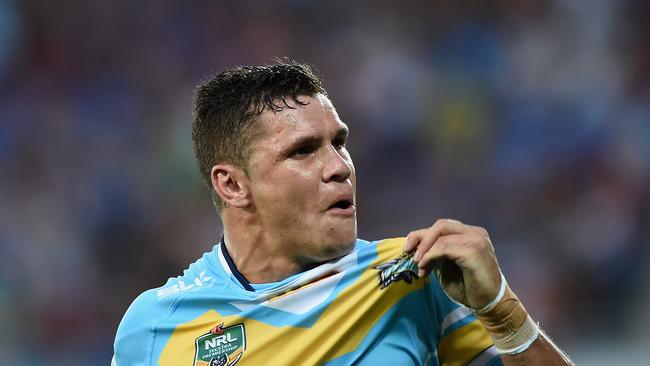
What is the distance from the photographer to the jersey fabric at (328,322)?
2875mm

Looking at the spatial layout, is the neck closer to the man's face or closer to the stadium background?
the man's face

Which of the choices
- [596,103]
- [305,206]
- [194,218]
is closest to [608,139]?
[596,103]

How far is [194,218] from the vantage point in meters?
8.61

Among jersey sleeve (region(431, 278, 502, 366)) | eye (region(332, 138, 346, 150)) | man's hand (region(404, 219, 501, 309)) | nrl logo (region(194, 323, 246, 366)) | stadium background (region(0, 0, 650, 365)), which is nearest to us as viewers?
man's hand (region(404, 219, 501, 309))

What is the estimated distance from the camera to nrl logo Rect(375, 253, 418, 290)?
2.88m

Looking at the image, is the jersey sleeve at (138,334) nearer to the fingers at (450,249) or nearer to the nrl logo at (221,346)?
the nrl logo at (221,346)

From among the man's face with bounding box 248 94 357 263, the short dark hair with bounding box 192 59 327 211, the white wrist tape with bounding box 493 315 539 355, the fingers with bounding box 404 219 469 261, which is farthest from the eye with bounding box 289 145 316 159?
the white wrist tape with bounding box 493 315 539 355

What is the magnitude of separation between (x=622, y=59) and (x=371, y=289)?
6.88 m

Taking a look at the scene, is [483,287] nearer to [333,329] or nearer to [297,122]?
[333,329]

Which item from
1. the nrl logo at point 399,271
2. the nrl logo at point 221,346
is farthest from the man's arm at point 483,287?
the nrl logo at point 221,346

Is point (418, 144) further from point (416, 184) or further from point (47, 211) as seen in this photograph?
point (47, 211)

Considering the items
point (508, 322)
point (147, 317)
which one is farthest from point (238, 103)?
point (508, 322)

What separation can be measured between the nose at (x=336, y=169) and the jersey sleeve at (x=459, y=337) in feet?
1.32

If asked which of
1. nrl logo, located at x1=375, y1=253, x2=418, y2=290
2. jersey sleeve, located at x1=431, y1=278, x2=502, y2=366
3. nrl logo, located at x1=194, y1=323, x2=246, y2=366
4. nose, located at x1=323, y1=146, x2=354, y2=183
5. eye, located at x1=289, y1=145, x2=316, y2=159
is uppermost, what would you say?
eye, located at x1=289, y1=145, x2=316, y2=159
